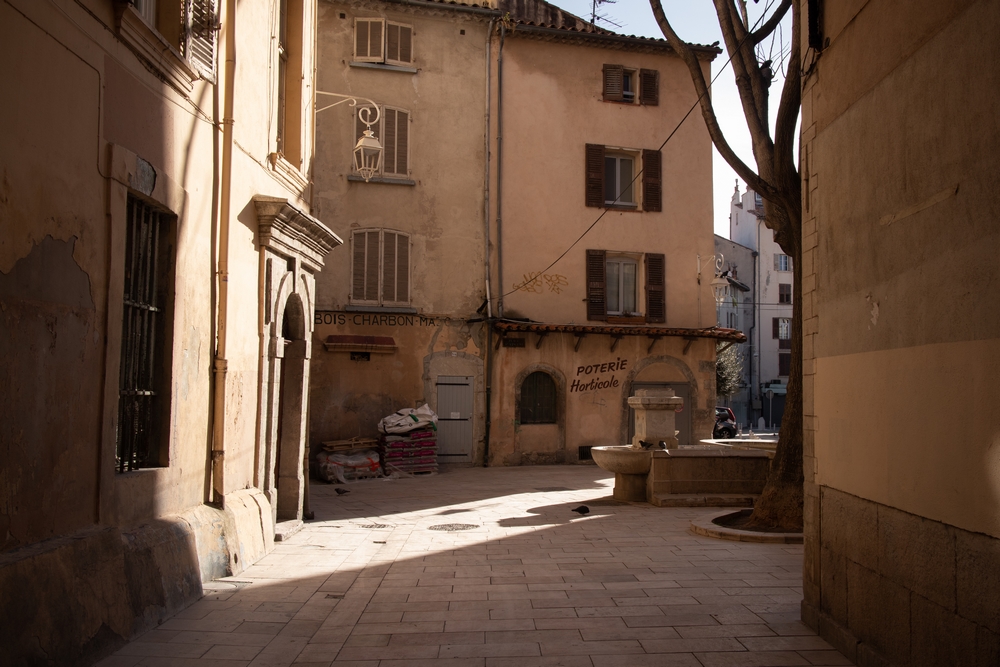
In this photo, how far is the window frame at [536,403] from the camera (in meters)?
21.6

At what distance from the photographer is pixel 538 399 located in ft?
71.5

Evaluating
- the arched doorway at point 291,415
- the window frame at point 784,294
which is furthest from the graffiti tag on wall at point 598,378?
the window frame at point 784,294

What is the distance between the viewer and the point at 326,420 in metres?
19.7

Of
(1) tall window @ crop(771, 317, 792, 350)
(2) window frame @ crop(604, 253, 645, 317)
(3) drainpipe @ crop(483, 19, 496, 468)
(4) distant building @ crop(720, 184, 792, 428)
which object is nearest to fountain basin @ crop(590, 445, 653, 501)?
(3) drainpipe @ crop(483, 19, 496, 468)

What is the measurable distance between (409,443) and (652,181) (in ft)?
32.1

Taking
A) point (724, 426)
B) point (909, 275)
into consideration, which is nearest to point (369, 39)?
point (909, 275)

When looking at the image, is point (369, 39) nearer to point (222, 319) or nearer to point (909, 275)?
point (222, 319)

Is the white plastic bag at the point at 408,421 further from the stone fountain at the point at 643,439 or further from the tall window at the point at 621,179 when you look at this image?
the tall window at the point at 621,179

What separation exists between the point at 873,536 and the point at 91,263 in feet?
17.3

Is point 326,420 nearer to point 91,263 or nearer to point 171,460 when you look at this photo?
point 171,460

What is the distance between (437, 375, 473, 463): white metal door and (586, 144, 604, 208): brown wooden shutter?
5.91m

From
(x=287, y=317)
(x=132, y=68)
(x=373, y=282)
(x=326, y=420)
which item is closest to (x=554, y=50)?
(x=373, y=282)

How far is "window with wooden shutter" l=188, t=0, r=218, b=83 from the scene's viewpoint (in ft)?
24.4

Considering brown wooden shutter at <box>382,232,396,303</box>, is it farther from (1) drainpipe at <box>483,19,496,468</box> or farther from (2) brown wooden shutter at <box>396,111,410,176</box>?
(1) drainpipe at <box>483,19,496,468</box>
